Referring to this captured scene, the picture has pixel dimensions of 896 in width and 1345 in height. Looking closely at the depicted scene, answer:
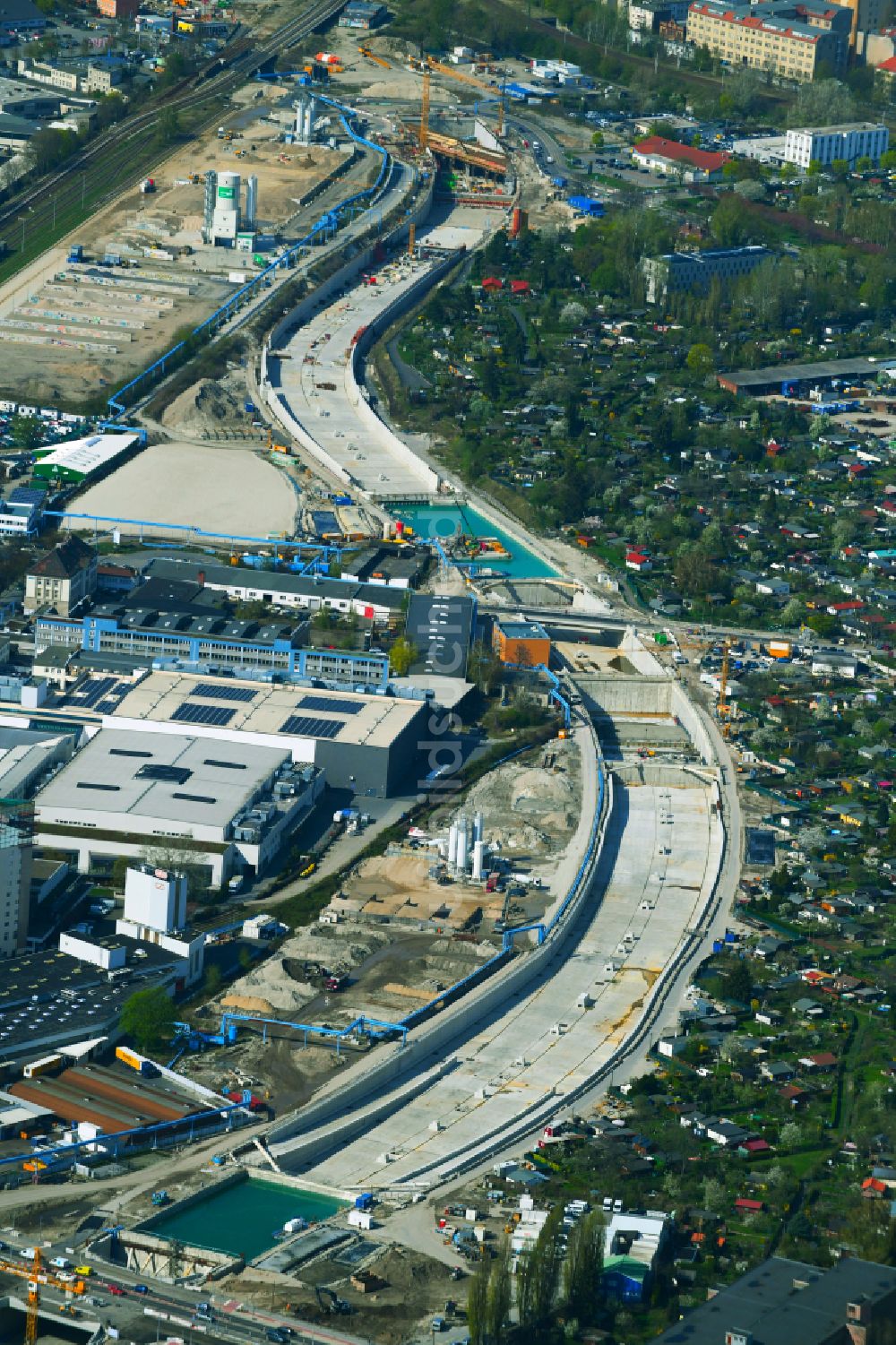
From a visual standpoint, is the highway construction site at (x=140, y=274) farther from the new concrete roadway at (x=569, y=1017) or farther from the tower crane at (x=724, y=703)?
the new concrete roadway at (x=569, y=1017)

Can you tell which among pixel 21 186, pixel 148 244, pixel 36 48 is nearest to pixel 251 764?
pixel 148 244

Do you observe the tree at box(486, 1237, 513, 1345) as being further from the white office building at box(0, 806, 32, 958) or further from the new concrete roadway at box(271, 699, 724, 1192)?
the white office building at box(0, 806, 32, 958)

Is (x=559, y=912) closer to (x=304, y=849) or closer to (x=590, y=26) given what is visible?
(x=304, y=849)

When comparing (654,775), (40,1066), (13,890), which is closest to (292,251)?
(654,775)

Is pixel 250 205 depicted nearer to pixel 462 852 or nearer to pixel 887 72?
pixel 887 72

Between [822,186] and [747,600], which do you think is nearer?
[747,600]
